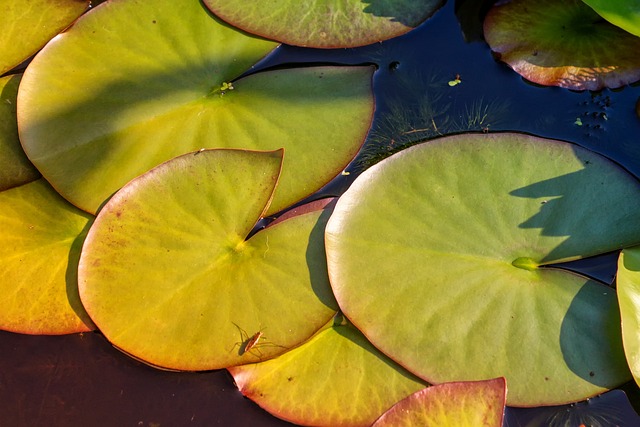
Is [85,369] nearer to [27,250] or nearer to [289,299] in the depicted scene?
[27,250]

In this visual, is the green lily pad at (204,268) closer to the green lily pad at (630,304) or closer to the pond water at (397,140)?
the pond water at (397,140)

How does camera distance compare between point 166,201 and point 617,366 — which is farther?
point 166,201

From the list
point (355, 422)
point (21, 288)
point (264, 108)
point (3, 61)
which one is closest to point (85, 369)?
point (21, 288)

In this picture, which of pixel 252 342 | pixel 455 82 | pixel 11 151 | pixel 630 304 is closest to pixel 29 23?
pixel 11 151

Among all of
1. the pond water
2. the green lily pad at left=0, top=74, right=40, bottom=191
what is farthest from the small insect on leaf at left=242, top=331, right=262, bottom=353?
the green lily pad at left=0, top=74, right=40, bottom=191

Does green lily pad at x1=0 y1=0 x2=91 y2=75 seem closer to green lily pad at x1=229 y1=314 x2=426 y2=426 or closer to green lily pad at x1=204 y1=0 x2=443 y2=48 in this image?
green lily pad at x1=204 y1=0 x2=443 y2=48

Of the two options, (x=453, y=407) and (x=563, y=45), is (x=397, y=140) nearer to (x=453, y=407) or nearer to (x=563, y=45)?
(x=563, y=45)
